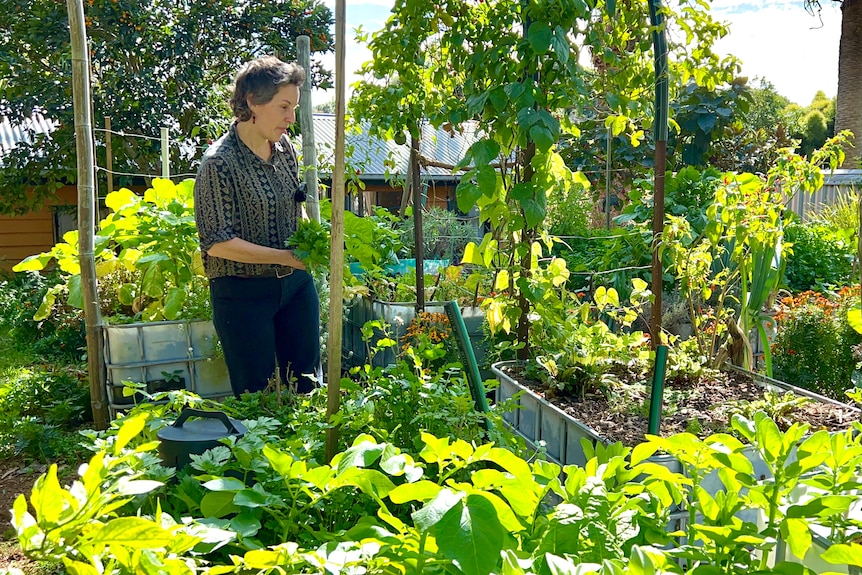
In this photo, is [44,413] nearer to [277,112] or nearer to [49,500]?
[277,112]

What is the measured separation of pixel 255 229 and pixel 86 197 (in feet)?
2.75

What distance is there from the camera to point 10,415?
3.65 m

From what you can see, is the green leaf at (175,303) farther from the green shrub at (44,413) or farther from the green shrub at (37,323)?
the green shrub at (37,323)

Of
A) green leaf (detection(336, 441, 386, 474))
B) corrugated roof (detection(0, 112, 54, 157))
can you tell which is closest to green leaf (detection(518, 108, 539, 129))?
green leaf (detection(336, 441, 386, 474))

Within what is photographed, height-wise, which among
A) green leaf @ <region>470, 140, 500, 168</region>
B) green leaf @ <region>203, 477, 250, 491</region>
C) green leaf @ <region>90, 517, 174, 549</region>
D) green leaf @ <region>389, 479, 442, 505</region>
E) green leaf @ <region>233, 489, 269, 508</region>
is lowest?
green leaf @ <region>233, 489, 269, 508</region>

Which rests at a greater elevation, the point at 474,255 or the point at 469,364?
the point at 474,255

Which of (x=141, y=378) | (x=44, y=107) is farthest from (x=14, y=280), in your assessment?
(x=141, y=378)

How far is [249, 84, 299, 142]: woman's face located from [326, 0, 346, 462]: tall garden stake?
1.25m

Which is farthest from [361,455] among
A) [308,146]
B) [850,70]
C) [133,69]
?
[850,70]

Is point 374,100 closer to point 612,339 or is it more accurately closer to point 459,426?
point 612,339

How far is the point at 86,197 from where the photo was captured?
296 cm

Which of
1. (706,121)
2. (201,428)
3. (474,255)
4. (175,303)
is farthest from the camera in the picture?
(706,121)

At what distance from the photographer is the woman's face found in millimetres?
2547

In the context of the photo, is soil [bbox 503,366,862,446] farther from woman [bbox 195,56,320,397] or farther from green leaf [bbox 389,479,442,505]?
green leaf [bbox 389,479,442,505]
